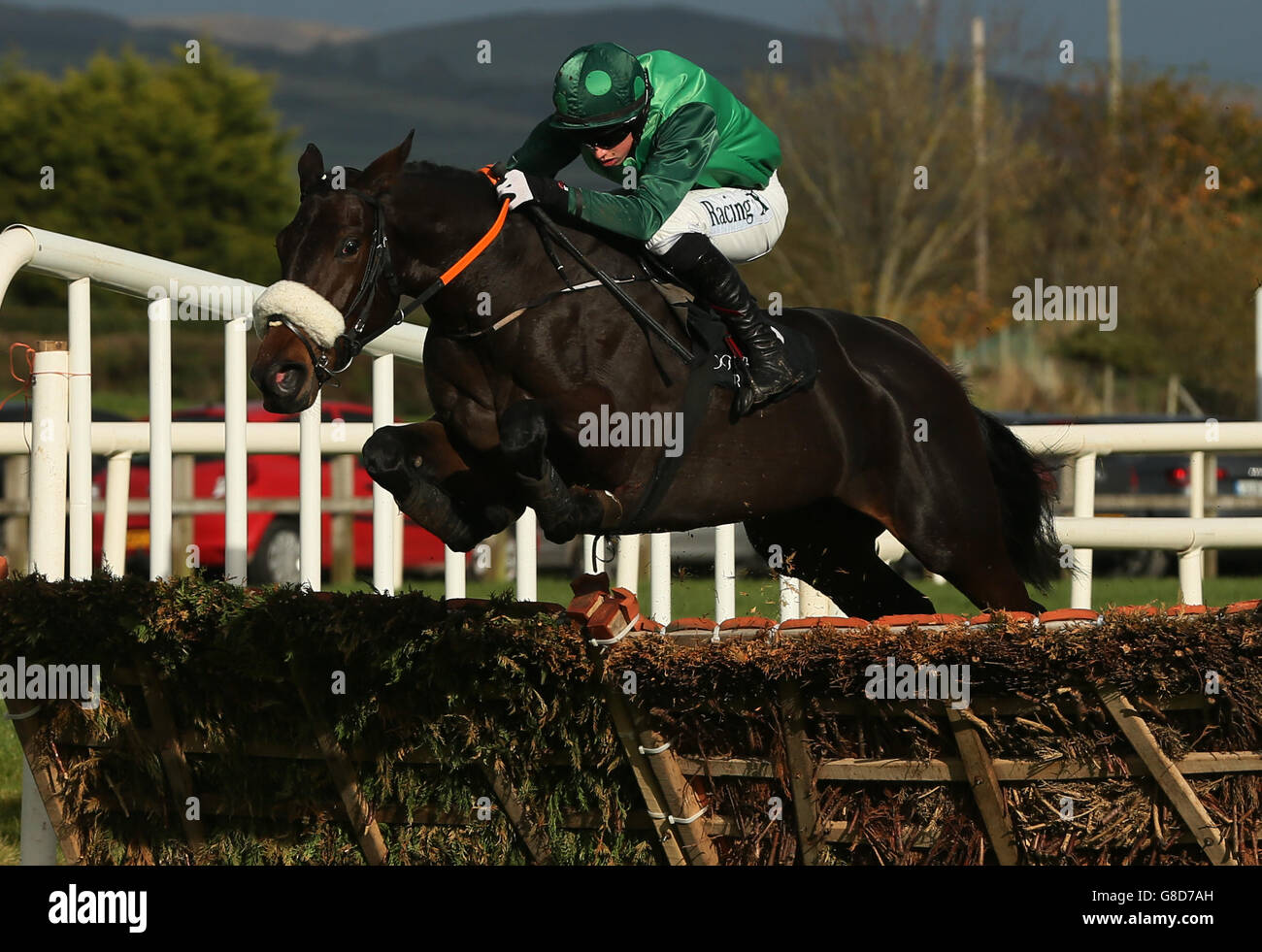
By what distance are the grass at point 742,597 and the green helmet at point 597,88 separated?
76.5 inches

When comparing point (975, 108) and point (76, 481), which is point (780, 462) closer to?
point (76, 481)

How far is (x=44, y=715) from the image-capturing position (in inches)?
160

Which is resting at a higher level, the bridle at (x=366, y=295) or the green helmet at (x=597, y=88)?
the green helmet at (x=597, y=88)

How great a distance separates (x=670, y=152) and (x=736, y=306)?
443 mm

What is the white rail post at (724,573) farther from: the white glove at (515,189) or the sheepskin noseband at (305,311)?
the sheepskin noseband at (305,311)

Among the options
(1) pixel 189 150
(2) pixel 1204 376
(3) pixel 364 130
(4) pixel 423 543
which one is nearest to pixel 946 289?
(2) pixel 1204 376

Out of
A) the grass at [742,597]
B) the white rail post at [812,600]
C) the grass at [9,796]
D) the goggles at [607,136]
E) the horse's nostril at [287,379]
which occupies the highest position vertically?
the goggles at [607,136]

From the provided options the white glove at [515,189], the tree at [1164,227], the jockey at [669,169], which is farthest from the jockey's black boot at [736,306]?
the tree at [1164,227]

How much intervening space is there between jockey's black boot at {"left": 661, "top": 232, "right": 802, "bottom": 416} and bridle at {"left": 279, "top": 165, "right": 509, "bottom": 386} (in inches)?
24.0

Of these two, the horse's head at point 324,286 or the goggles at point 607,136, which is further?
the goggles at point 607,136

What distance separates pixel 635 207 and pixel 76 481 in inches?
62.4

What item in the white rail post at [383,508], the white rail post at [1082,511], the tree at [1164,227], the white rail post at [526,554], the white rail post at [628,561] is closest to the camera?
the white rail post at [383,508]

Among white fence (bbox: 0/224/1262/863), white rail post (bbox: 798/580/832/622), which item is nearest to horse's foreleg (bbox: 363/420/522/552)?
white fence (bbox: 0/224/1262/863)

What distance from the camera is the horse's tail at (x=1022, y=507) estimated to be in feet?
17.8
